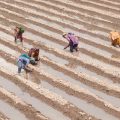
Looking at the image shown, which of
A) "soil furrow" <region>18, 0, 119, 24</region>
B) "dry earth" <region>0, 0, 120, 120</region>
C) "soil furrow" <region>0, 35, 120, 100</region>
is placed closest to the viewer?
"dry earth" <region>0, 0, 120, 120</region>

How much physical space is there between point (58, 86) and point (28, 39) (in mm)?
5177

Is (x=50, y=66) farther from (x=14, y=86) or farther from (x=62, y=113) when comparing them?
(x=62, y=113)

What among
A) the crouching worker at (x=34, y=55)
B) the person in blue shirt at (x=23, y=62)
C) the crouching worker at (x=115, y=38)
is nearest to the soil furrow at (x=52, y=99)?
the person in blue shirt at (x=23, y=62)

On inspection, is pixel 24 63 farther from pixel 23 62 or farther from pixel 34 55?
pixel 34 55

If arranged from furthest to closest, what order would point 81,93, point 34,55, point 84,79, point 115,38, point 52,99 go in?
1. point 115,38
2. point 34,55
3. point 84,79
4. point 81,93
5. point 52,99

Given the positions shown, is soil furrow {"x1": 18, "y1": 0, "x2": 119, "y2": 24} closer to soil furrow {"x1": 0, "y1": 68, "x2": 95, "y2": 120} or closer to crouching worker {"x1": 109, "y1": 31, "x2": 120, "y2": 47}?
crouching worker {"x1": 109, "y1": 31, "x2": 120, "y2": 47}

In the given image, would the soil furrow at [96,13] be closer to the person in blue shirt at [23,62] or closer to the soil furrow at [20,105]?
the person in blue shirt at [23,62]

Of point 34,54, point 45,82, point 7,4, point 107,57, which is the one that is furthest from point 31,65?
point 7,4

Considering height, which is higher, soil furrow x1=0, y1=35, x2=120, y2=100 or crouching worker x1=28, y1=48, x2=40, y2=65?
crouching worker x1=28, y1=48, x2=40, y2=65

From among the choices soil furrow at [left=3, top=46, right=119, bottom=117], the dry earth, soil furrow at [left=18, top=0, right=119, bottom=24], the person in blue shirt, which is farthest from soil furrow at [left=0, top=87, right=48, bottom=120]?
→ soil furrow at [left=18, top=0, right=119, bottom=24]

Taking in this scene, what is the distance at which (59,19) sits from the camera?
69.7 feet

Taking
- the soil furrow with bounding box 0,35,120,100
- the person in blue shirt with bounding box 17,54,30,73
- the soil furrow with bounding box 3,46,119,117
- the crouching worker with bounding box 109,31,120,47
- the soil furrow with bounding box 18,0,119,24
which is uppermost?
the soil furrow with bounding box 18,0,119,24

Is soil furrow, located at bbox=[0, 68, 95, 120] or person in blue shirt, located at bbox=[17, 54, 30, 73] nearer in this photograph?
soil furrow, located at bbox=[0, 68, 95, 120]

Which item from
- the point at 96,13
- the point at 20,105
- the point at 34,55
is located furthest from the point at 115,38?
the point at 20,105
